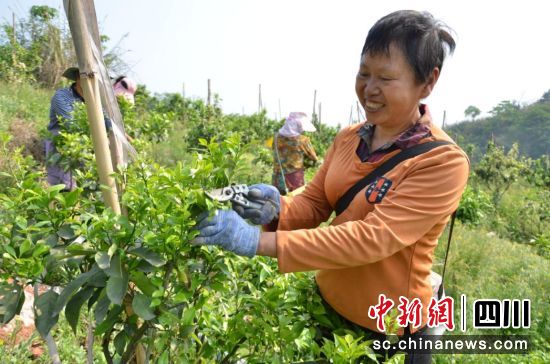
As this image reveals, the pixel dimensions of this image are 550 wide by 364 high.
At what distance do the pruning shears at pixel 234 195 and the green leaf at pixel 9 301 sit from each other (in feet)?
1.81

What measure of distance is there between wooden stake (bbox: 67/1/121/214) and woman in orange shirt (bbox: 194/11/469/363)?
0.32 meters

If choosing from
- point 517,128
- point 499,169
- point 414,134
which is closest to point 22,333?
point 414,134

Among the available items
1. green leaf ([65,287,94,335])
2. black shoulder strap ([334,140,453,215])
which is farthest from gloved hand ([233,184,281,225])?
green leaf ([65,287,94,335])

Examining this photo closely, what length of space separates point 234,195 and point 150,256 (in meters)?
0.28

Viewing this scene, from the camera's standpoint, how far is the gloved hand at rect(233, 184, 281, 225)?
1376 mm

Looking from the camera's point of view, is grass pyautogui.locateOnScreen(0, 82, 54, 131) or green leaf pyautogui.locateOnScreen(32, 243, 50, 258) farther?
grass pyautogui.locateOnScreen(0, 82, 54, 131)

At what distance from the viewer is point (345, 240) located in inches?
51.2

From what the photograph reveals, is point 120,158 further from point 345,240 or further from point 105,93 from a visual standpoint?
point 345,240

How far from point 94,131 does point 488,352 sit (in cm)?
285

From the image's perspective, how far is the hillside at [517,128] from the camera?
65.0ft

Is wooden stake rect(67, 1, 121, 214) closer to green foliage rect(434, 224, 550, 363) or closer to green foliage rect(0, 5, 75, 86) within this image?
green foliage rect(434, 224, 550, 363)

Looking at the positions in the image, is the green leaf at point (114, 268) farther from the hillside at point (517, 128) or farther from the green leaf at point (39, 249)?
the hillside at point (517, 128)

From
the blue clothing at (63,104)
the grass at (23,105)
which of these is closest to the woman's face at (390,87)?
the blue clothing at (63,104)

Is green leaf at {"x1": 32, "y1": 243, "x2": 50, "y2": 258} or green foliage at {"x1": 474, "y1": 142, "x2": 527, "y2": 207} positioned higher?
green leaf at {"x1": 32, "y1": 243, "x2": 50, "y2": 258}
